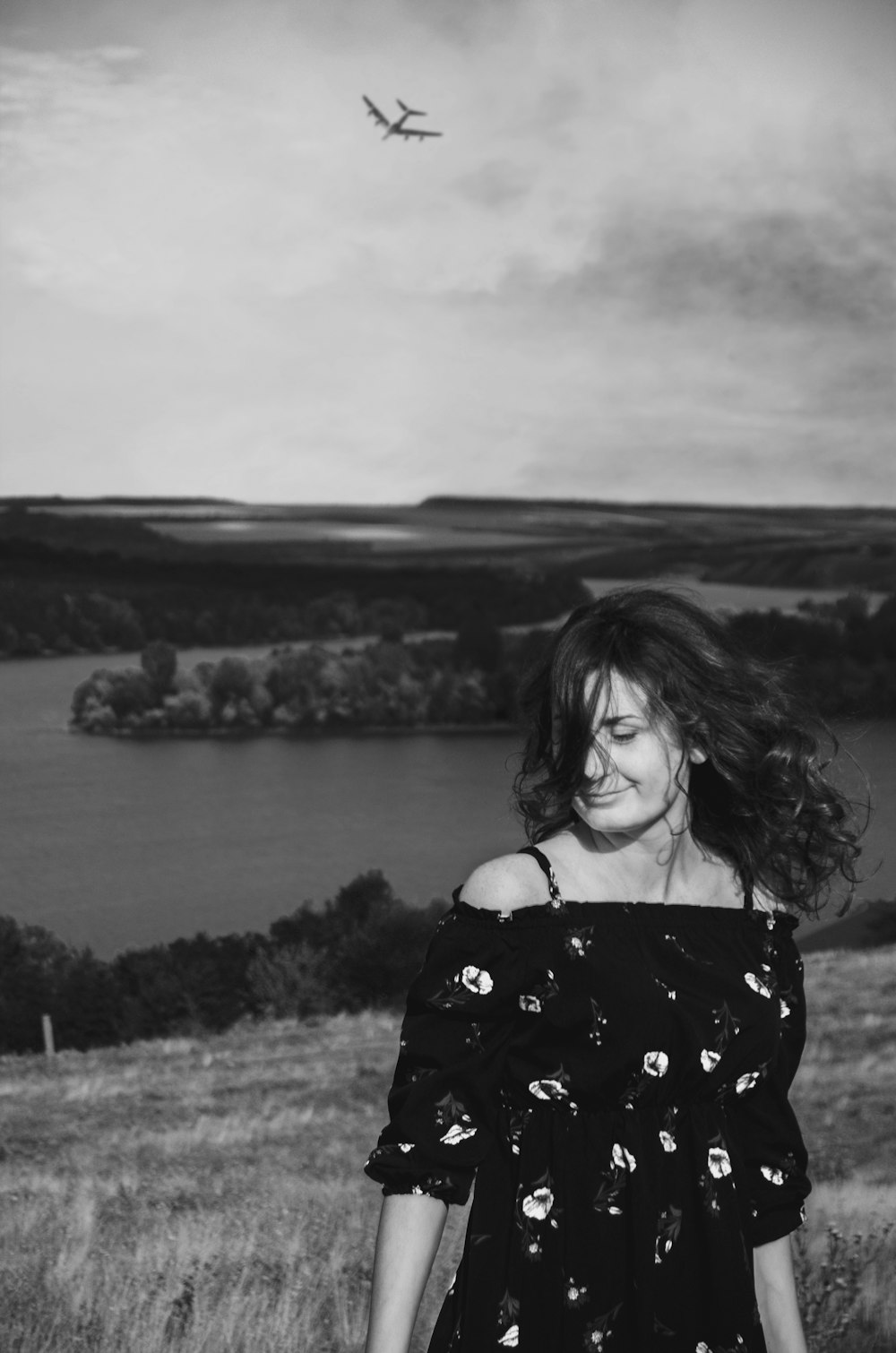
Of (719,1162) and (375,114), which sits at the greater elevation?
(375,114)

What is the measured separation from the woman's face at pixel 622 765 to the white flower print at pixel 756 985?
0.18m

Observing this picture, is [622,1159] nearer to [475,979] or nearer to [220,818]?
[475,979]

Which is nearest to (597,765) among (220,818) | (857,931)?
(220,818)

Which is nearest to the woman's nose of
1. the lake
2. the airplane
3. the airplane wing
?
the airplane wing

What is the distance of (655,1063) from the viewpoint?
147cm

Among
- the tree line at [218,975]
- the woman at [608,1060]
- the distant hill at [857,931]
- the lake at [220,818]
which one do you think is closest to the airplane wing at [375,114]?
the lake at [220,818]

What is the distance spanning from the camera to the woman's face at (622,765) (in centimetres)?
154

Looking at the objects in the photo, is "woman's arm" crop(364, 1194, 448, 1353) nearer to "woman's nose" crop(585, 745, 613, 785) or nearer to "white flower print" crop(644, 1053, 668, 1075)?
"white flower print" crop(644, 1053, 668, 1075)

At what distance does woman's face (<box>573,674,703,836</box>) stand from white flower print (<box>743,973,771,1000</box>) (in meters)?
0.18

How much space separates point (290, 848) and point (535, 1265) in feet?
40.3

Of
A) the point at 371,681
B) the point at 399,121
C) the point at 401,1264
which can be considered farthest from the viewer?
the point at 371,681

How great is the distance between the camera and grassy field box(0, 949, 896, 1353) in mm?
3463

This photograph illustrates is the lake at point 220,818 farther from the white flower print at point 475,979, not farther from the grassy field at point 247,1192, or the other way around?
the white flower print at point 475,979

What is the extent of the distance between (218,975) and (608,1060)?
11.3m
